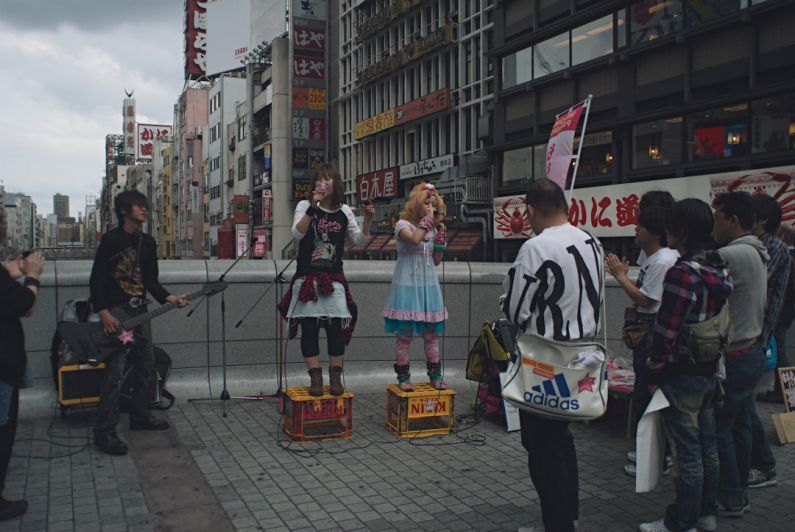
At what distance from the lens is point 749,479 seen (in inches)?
201

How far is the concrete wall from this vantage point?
7195 millimetres

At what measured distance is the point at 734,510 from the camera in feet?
14.9

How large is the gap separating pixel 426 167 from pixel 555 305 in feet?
114

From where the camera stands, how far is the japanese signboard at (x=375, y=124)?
4212 cm

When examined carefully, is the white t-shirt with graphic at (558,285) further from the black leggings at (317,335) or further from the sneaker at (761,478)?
the black leggings at (317,335)

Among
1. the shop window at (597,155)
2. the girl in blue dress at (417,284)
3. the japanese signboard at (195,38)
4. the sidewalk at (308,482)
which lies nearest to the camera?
the sidewalk at (308,482)

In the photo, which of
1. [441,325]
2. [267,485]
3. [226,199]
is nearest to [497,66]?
[441,325]

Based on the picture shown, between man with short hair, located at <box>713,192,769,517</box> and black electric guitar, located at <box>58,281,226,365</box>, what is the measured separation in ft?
14.7

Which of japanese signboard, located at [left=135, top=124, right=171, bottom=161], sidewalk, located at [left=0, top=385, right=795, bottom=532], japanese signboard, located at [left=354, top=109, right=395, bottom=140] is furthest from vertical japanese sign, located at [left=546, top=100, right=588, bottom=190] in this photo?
japanese signboard, located at [left=135, top=124, right=171, bottom=161]

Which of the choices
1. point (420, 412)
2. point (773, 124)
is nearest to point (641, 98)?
point (773, 124)

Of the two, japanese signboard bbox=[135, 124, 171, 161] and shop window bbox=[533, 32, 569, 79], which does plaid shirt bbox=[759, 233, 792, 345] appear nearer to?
shop window bbox=[533, 32, 569, 79]

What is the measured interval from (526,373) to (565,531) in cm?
92

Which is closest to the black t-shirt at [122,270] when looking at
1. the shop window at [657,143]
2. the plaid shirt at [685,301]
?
the plaid shirt at [685,301]

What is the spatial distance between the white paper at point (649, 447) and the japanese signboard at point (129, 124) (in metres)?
181
